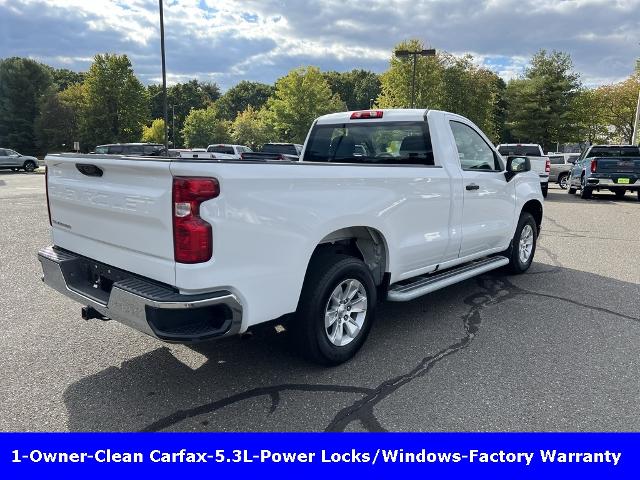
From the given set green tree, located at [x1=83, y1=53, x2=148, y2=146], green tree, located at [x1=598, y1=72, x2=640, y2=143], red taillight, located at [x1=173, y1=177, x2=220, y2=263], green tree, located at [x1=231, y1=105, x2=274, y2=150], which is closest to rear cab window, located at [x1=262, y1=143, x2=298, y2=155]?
red taillight, located at [x1=173, y1=177, x2=220, y2=263]

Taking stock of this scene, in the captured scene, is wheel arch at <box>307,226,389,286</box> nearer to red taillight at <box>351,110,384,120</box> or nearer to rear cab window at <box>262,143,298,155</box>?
red taillight at <box>351,110,384,120</box>

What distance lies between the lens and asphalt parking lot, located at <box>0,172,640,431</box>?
3.01 m

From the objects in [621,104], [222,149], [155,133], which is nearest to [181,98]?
[155,133]

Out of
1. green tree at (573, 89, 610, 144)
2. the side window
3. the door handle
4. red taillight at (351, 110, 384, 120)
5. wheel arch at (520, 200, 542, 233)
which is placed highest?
green tree at (573, 89, 610, 144)

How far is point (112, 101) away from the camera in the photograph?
53.7 meters

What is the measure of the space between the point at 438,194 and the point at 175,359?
2629 millimetres

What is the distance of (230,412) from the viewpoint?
3.07 metres

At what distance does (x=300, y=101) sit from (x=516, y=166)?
4497cm

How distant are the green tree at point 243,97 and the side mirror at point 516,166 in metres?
118

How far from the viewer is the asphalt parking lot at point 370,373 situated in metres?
3.01

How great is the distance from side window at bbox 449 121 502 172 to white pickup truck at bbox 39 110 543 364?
24mm

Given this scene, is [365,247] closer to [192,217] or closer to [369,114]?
[369,114]

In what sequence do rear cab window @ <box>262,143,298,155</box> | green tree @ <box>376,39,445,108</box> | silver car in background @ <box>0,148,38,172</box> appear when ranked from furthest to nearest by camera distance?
green tree @ <box>376,39,445,108</box> → silver car in background @ <box>0,148,38,172</box> → rear cab window @ <box>262,143,298,155</box>
